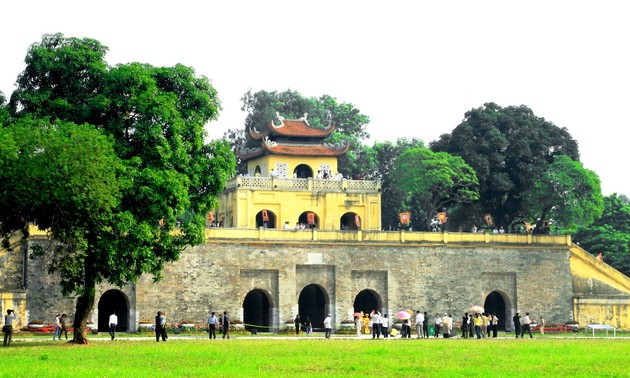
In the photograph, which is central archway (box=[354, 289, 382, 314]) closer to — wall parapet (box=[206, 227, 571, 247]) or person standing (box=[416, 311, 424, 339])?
wall parapet (box=[206, 227, 571, 247])

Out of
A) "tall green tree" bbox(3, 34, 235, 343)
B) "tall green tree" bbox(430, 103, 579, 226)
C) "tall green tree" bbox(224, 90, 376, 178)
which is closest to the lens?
"tall green tree" bbox(3, 34, 235, 343)

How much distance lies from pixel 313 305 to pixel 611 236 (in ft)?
75.0

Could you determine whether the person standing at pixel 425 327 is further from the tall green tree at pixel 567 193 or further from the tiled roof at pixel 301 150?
the tiled roof at pixel 301 150

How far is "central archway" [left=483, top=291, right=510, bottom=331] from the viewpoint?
2399 inches

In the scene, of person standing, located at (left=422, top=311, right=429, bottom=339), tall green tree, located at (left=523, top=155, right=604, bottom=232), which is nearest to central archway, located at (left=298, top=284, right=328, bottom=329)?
person standing, located at (left=422, top=311, right=429, bottom=339)

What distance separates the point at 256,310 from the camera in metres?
58.7

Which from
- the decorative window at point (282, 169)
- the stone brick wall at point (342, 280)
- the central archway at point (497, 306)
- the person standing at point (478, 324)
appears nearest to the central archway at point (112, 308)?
the stone brick wall at point (342, 280)

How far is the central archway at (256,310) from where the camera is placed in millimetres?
57188

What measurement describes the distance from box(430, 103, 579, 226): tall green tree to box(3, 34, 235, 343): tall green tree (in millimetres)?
28833

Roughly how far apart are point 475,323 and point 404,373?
22317 millimetres

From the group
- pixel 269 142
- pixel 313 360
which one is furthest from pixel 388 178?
pixel 313 360

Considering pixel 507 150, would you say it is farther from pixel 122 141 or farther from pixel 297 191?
pixel 122 141

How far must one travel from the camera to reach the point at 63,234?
116ft

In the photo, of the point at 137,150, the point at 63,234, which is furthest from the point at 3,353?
the point at 137,150
